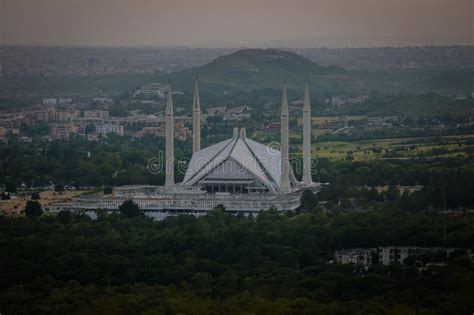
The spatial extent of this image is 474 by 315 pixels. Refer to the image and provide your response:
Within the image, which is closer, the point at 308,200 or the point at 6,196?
the point at 308,200

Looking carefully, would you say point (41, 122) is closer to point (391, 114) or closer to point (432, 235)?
point (391, 114)

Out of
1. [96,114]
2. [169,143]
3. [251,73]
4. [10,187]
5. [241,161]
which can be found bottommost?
[10,187]

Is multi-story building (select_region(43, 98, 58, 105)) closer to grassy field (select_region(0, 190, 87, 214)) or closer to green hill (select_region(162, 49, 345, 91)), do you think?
green hill (select_region(162, 49, 345, 91))

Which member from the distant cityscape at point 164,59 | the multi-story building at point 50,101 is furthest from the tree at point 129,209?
the multi-story building at point 50,101

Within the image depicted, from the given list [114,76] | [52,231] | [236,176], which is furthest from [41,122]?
[52,231]

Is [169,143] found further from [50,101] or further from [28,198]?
[50,101]

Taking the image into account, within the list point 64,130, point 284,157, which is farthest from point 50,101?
point 284,157
